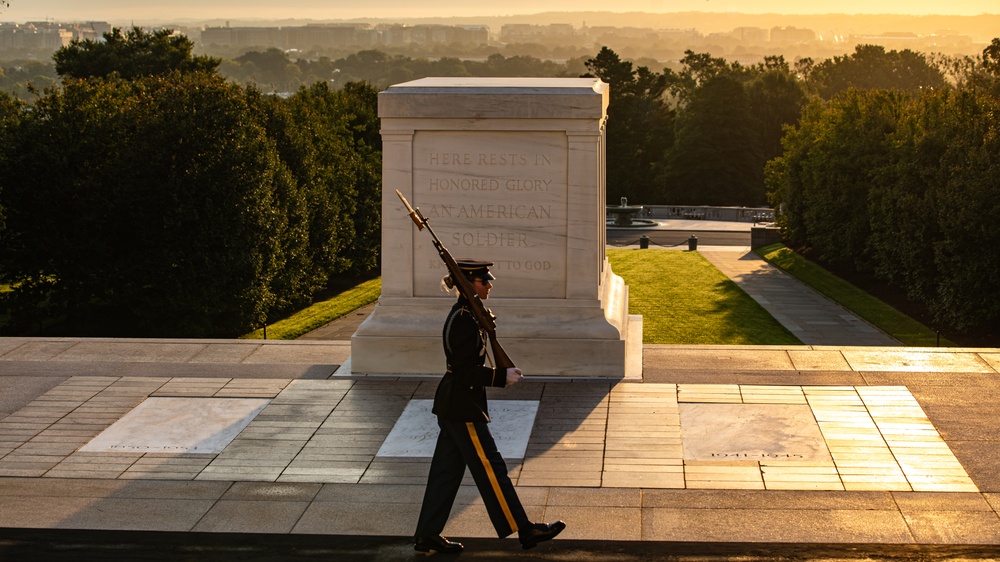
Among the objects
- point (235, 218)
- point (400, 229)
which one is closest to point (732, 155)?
point (235, 218)

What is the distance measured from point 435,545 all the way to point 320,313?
29546mm

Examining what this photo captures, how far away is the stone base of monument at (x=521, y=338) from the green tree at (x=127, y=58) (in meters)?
62.1

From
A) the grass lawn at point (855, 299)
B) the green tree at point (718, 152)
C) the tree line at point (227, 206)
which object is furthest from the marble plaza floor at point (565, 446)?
the green tree at point (718, 152)

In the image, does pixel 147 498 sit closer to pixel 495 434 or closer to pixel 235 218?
pixel 495 434

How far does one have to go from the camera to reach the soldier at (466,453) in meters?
8.16

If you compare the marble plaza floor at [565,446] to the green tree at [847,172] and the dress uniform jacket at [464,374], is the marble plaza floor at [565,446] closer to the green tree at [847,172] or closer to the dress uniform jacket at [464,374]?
the dress uniform jacket at [464,374]

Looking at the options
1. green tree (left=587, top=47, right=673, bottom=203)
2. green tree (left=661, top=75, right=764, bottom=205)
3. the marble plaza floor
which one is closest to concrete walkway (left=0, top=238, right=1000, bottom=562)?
the marble plaza floor

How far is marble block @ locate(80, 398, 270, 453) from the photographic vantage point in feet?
35.4

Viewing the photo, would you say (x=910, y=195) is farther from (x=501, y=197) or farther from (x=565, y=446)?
(x=565, y=446)

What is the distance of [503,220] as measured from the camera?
13.1 meters

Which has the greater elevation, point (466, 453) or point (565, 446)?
point (466, 453)

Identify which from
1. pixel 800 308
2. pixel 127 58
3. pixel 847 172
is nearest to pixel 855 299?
pixel 800 308

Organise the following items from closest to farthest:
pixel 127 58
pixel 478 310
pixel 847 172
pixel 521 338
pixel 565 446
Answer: pixel 478 310 < pixel 565 446 < pixel 521 338 < pixel 847 172 < pixel 127 58

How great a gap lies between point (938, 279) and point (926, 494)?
27.0 metres
